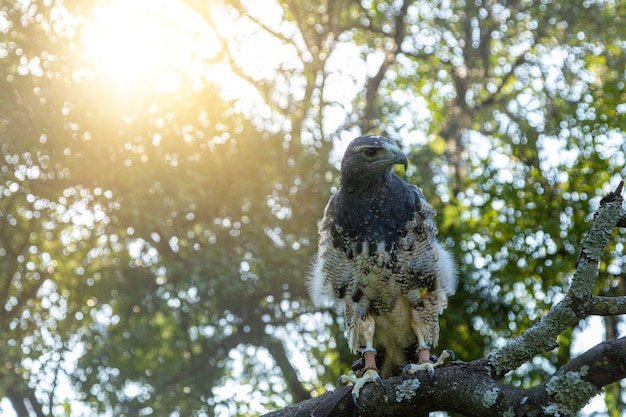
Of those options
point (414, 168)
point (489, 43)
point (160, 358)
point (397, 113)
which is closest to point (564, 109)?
point (414, 168)

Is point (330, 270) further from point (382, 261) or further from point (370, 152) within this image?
point (370, 152)

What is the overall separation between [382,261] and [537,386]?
173 centimetres

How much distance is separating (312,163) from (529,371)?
10.8ft

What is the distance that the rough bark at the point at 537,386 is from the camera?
374cm

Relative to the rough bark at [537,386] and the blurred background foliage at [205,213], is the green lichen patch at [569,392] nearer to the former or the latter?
the rough bark at [537,386]

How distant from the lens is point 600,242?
4016mm

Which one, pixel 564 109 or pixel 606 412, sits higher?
pixel 564 109

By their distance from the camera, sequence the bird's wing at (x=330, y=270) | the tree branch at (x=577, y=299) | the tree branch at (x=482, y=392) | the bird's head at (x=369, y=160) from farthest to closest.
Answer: the bird's wing at (x=330, y=270) → the bird's head at (x=369, y=160) → the tree branch at (x=577, y=299) → the tree branch at (x=482, y=392)

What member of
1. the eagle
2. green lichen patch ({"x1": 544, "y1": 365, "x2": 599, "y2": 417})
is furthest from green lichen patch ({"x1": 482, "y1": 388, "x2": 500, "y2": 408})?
the eagle

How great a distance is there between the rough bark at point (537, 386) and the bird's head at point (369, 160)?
4.63ft

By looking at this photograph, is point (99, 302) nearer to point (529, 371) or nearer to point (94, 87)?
point (94, 87)

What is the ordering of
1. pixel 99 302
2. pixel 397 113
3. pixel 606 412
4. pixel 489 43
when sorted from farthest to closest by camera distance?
pixel 489 43, pixel 397 113, pixel 99 302, pixel 606 412

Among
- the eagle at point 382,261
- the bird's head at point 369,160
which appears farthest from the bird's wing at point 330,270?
the bird's head at point 369,160

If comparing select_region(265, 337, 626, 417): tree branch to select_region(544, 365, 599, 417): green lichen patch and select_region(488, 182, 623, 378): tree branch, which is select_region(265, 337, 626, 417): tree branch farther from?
select_region(488, 182, 623, 378): tree branch
